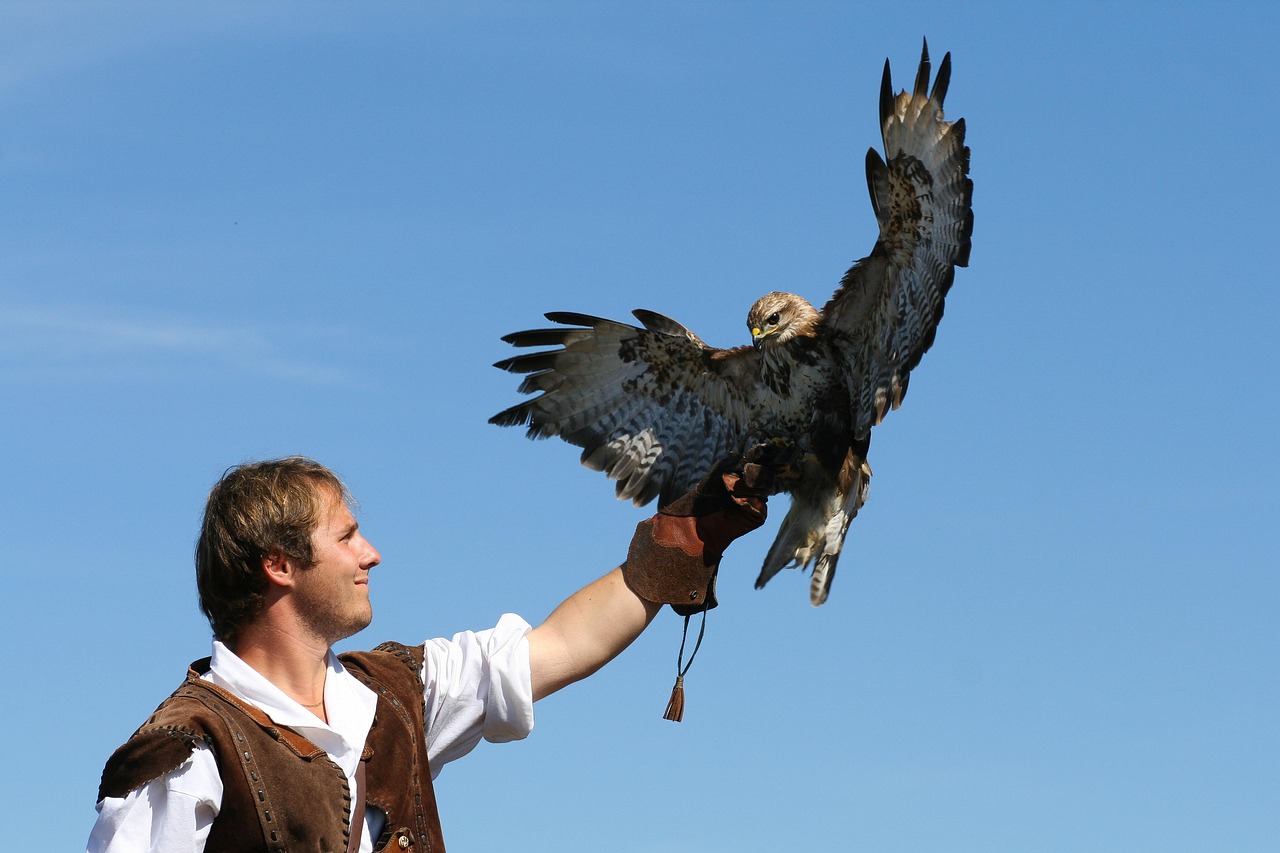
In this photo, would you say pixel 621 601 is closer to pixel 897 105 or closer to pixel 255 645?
pixel 255 645

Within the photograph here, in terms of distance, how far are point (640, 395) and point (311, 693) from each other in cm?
283

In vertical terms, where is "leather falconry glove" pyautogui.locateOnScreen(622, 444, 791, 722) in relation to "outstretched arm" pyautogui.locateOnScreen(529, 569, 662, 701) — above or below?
above

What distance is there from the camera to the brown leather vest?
90.4 inches

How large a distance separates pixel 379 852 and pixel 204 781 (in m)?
0.41

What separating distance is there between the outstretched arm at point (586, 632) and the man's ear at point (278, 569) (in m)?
0.61

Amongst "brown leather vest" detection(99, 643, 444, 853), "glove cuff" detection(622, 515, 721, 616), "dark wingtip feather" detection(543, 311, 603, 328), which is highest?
"dark wingtip feather" detection(543, 311, 603, 328)

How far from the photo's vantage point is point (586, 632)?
302cm

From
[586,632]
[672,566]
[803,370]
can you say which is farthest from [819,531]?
[586,632]

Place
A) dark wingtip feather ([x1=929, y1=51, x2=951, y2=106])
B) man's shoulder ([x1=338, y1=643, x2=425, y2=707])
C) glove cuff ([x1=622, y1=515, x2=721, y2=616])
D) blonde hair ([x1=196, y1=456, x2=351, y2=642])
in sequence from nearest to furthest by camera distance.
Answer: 1. blonde hair ([x1=196, y1=456, x2=351, y2=642])
2. man's shoulder ([x1=338, y1=643, x2=425, y2=707])
3. glove cuff ([x1=622, y1=515, x2=721, y2=616])
4. dark wingtip feather ([x1=929, y1=51, x2=951, y2=106])

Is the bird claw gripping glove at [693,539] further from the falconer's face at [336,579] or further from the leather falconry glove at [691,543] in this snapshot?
the falconer's face at [336,579]

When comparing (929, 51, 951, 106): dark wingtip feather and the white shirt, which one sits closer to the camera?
the white shirt

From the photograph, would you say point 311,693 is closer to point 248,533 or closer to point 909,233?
point 248,533

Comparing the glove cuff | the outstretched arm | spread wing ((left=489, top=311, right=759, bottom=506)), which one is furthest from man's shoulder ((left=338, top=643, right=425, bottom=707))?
spread wing ((left=489, top=311, right=759, bottom=506))

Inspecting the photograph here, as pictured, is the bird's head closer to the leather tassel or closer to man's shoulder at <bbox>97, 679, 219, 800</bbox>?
the leather tassel
